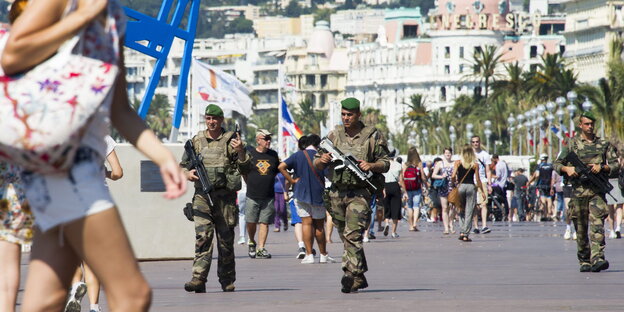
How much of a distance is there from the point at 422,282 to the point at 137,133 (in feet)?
32.7

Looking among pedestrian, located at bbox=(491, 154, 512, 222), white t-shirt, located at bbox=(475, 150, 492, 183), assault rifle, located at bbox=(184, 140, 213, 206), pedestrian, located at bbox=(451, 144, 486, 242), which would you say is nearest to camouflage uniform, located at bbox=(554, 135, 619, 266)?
assault rifle, located at bbox=(184, 140, 213, 206)

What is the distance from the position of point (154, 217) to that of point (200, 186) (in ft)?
16.6

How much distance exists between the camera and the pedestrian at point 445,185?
28.0m

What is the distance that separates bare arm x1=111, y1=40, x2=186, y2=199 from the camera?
4707 millimetres

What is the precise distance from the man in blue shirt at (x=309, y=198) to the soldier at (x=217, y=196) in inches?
186

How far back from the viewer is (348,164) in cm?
1264

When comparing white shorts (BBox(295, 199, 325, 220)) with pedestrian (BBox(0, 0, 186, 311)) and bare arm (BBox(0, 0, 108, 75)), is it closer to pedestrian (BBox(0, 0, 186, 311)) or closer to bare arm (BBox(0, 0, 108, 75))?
pedestrian (BBox(0, 0, 186, 311))

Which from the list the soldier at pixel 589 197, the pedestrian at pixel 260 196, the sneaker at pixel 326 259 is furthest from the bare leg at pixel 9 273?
the pedestrian at pixel 260 196

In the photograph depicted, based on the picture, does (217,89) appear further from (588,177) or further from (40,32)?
(40,32)

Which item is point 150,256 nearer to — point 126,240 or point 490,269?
point 490,269

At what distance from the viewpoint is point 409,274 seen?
16094mm

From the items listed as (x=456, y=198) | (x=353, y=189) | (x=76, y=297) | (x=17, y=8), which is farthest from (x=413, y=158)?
(x=17, y=8)

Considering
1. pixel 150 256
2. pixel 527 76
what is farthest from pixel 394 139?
pixel 150 256

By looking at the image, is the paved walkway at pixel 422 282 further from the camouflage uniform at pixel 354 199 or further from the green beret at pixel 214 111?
the green beret at pixel 214 111
